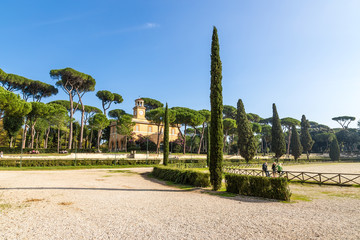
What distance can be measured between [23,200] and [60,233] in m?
4.61

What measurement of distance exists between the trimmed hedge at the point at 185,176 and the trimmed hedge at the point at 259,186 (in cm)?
188

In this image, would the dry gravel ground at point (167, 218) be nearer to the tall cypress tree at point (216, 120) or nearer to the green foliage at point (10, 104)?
the tall cypress tree at point (216, 120)

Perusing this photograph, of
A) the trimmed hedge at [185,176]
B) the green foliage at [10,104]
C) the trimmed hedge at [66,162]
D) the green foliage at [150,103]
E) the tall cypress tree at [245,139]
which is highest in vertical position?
the green foliage at [150,103]

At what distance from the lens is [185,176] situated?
13.7 m

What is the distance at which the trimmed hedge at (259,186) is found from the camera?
9.16m

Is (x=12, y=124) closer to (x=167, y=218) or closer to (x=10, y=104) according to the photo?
(x=10, y=104)

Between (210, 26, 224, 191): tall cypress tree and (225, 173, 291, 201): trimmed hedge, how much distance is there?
81 centimetres

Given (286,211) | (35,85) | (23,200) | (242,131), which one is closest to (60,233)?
(23,200)

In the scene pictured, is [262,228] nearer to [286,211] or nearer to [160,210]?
[286,211]

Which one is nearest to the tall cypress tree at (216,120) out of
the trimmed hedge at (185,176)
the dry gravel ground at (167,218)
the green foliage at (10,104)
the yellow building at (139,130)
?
the trimmed hedge at (185,176)

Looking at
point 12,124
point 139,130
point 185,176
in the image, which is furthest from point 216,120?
point 139,130

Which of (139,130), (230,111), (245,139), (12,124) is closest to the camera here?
(245,139)

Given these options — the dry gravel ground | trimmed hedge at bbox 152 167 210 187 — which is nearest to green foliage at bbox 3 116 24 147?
trimmed hedge at bbox 152 167 210 187

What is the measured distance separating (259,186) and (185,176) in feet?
17.2
